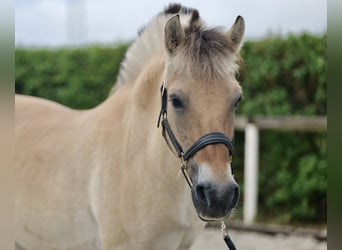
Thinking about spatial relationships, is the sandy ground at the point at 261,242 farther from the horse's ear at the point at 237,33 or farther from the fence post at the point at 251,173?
the horse's ear at the point at 237,33

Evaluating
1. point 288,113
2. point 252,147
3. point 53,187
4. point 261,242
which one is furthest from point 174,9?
point 288,113

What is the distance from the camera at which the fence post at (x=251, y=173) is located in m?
5.73

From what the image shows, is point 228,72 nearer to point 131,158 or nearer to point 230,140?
point 230,140

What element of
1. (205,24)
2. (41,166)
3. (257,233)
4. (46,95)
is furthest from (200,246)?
(46,95)

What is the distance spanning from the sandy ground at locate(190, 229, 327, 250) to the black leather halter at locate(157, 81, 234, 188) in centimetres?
284

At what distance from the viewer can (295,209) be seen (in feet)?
19.1

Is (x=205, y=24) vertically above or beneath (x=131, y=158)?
above

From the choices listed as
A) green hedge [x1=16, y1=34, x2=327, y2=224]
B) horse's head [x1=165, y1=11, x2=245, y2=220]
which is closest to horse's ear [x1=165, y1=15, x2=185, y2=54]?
horse's head [x1=165, y1=11, x2=245, y2=220]

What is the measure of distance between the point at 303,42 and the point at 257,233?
2.34 metres

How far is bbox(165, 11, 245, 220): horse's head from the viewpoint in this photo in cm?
173

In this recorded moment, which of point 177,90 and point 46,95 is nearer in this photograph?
point 177,90

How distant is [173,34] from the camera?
6.63 feet

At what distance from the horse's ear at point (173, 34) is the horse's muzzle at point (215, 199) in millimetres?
619

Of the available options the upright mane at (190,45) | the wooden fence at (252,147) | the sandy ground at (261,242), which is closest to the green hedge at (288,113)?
the wooden fence at (252,147)
